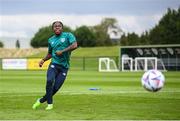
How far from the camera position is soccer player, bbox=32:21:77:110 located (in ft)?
46.4

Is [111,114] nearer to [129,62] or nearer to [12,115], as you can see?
[12,115]

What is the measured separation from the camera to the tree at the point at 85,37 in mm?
135500

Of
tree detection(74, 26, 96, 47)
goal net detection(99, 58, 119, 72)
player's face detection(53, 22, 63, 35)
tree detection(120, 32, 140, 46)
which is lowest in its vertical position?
goal net detection(99, 58, 119, 72)

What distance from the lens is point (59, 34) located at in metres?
14.3

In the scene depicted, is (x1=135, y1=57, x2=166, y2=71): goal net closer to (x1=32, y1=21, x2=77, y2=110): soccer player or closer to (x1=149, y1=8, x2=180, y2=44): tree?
(x1=149, y1=8, x2=180, y2=44): tree

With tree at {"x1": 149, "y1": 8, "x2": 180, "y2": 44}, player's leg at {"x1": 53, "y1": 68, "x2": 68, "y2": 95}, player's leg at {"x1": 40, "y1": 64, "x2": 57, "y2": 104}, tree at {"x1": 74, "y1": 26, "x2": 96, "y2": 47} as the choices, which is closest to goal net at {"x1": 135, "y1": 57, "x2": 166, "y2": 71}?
tree at {"x1": 149, "y1": 8, "x2": 180, "y2": 44}

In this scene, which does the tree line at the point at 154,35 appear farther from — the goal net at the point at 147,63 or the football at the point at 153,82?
the football at the point at 153,82

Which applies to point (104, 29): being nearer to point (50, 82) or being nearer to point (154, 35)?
point (154, 35)

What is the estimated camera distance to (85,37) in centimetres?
13562

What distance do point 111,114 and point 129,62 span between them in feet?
152

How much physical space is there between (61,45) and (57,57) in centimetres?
36

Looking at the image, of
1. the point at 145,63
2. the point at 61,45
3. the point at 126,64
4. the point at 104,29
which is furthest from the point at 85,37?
the point at 61,45

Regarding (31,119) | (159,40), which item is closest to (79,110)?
(31,119)

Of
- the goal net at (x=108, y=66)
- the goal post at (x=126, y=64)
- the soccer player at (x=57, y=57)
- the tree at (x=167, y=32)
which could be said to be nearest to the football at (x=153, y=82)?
the soccer player at (x=57, y=57)
